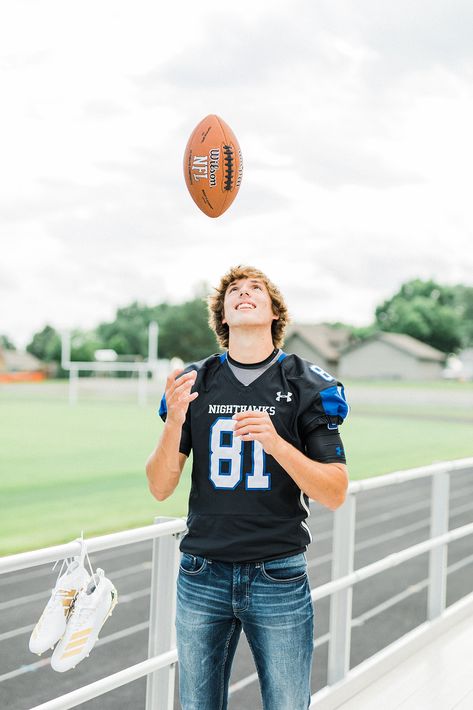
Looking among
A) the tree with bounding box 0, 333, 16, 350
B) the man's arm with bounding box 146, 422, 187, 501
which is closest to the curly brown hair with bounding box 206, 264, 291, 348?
the man's arm with bounding box 146, 422, 187, 501

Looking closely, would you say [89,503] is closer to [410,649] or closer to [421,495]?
[421,495]

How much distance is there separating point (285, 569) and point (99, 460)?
59.3ft

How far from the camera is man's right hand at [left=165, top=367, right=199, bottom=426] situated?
175 cm

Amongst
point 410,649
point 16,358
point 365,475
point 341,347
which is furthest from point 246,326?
point 16,358

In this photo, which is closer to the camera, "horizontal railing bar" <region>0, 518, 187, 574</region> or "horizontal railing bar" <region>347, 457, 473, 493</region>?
"horizontal railing bar" <region>0, 518, 187, 574</region>

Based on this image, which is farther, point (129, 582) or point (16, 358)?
point (16, 358)

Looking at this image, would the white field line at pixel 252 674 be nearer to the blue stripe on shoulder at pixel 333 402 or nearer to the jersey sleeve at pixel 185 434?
the jersey sleeve at pixel 185 434

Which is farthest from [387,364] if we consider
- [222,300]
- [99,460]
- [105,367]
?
[222,300]

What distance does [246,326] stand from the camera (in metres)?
1.90

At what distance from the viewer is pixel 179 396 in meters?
1.76

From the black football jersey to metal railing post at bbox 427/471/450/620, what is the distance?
210 centimetres

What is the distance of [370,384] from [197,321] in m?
19.1

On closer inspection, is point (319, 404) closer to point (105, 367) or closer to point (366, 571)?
point (366, 571)

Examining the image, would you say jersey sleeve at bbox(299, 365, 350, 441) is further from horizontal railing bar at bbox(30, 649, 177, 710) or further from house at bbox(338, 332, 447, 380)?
house at bbox(338, 332, 447, 380)
